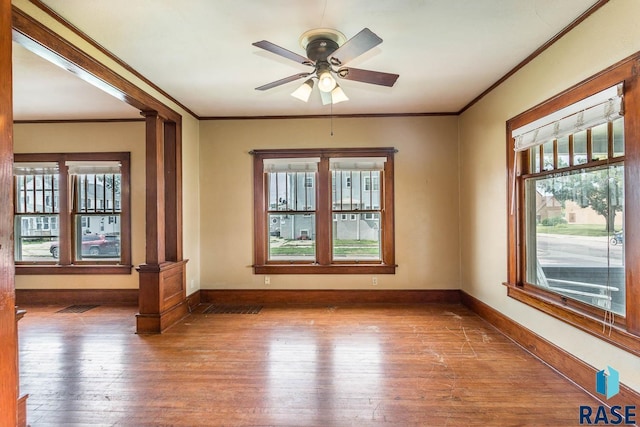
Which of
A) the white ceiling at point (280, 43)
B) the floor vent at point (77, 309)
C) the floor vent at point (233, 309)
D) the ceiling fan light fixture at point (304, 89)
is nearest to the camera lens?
the white ceiling at point (280, 43)

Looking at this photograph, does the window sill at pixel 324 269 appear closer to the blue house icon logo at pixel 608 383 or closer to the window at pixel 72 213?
the window at pixel 72 213

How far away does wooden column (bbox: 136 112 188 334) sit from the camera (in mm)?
3791

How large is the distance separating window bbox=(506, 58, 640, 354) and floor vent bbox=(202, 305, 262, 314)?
3.29m

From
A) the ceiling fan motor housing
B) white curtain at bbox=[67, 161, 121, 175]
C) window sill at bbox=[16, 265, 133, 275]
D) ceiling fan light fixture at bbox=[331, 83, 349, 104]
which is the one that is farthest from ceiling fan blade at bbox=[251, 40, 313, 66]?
window sill at bbox=[16, 265, 133, 275]

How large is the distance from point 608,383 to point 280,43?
3.66 metres

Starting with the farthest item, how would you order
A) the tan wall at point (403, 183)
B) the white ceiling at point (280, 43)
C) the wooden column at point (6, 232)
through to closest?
the tan wall at point (403, 183)
the white ceiling at point (280, 43)
the wooden column at point (6, 232)

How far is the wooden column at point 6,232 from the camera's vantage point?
1122mm

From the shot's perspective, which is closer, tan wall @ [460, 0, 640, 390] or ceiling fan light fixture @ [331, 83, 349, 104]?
tan wall @ [460, 0, 640, 390]

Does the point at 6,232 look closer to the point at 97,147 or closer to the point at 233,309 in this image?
the point at 233,309

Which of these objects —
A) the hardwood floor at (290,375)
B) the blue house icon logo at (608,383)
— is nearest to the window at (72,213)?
the hardwood floor at (290,375)

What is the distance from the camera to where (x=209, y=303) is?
4930 millimetres

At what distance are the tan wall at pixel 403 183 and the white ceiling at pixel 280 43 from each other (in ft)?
1.98

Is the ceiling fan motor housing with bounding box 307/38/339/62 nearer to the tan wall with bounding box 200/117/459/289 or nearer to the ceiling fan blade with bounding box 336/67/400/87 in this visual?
the ceiling fan blade with bounding box 336/67/400/87

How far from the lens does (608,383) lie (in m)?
2.27
